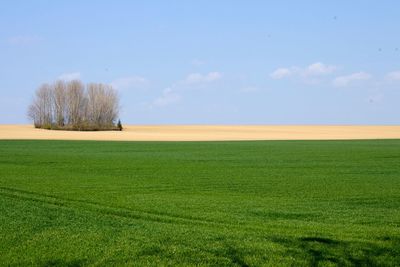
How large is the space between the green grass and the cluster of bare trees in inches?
2634

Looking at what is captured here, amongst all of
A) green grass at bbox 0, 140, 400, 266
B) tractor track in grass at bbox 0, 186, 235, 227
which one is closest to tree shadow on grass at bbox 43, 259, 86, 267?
green grass at bbox 0, 140, 400, 266

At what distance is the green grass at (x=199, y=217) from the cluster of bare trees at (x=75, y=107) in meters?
66.9

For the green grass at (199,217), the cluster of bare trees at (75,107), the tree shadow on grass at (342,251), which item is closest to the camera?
the tree shadow on grass at (342,251)

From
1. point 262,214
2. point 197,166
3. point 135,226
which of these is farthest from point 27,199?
point 197,166

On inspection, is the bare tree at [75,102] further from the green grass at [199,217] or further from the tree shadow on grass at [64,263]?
the tree shadow on grass at [64,263]

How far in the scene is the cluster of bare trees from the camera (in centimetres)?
9169

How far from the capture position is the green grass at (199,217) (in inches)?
362

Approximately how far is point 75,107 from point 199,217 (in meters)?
83.6

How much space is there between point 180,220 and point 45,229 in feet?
9.61

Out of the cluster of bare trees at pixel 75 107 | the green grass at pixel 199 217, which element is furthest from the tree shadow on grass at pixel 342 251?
the cluster of bare trees at pixel 75 107

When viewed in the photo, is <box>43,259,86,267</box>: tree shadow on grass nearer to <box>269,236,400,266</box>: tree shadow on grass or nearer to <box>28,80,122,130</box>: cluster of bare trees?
<box>269,236,400,266</box>: tree shadow on grass

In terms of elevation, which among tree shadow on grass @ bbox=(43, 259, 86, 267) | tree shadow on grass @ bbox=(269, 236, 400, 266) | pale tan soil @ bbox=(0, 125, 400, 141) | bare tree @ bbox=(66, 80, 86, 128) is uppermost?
bare tree @ bbox=(66, 80, 86, 128)

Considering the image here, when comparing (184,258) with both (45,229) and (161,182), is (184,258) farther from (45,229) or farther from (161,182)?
(161,182)

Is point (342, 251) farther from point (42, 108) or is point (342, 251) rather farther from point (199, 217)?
point (42, 108)
